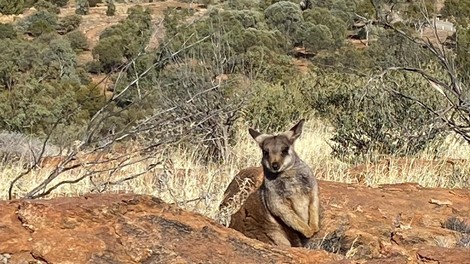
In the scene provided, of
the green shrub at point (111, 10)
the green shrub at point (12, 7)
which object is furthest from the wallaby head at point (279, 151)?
the green shrub at point (12, 7)

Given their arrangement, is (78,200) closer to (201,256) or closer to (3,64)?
(201,256)

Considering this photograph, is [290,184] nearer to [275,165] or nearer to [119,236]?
[275,165]

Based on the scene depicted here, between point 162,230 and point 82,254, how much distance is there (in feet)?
1.63

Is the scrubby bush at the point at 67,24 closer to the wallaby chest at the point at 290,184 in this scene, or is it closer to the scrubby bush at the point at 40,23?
the scrubby bush at the point at 40,23

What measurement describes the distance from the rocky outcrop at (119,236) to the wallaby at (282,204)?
7.08 feet

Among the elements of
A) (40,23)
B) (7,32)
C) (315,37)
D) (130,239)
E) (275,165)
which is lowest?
(40,23)

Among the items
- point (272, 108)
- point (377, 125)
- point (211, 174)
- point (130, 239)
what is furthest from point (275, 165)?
point (272, 108)

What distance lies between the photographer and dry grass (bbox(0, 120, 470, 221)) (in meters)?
7.38

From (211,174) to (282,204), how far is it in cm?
219

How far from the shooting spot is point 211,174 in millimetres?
8688

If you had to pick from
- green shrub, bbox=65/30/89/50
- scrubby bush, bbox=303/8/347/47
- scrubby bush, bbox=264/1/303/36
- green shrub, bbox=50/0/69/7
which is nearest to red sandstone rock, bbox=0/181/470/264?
scrubby bush, bbox=303/8/347/47

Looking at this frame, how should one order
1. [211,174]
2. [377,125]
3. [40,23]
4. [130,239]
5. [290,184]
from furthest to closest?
Result: [40,23]
[377,125]
[211,174]
[290,184]
[130,239]

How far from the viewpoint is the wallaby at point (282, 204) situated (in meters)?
6.48

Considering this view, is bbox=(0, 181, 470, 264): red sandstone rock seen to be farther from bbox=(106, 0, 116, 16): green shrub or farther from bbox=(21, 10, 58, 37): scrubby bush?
bbox=(106, 0, 116, 16): green shrub
